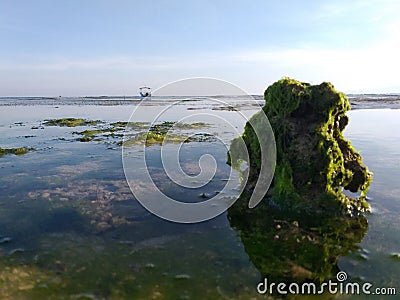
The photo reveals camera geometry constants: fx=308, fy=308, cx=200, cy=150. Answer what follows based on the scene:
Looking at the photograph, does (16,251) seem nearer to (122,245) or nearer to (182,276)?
(122,245)

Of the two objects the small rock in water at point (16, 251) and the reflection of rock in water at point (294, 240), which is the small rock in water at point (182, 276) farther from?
the small rock in water at point (16, 251)

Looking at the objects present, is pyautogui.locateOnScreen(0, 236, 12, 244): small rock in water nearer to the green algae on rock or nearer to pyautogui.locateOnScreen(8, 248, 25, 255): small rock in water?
pyautogui.locateOnScreen(8, 248, 25, 255): small rock in water

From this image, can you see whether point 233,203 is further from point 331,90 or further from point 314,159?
point 331,90

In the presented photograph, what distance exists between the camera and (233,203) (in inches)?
403

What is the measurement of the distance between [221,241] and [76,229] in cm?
400

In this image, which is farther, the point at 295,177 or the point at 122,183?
the point at 122,183

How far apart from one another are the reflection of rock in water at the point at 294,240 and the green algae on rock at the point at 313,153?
57cm

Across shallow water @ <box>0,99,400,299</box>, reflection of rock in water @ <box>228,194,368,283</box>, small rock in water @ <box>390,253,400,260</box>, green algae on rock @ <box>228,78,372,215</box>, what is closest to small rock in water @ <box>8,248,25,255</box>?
shallow water @ <box>0,99,400,299</box>

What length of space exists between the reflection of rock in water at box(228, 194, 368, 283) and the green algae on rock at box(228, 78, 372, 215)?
22.3 inches

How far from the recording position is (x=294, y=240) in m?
7.49

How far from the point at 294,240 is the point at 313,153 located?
9.81 ft

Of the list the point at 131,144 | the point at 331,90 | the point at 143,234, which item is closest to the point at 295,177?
the point at 331,90

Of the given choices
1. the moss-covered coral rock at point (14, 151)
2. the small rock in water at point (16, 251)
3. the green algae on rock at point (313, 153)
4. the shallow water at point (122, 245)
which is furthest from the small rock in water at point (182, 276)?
the moss-covered coral rock at point (14, 151)

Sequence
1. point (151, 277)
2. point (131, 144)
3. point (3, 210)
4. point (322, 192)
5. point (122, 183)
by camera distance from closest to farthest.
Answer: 1. point (151, 277)
2. point (322, 192)
3. point (3, 210)
4. point (122, 183)
5. point (131, 144)
